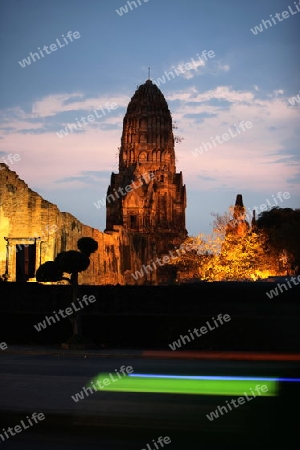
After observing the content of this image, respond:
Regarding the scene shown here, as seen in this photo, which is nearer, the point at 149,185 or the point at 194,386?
the point at 194,386

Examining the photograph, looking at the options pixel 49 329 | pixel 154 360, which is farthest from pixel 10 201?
pixel 154 360

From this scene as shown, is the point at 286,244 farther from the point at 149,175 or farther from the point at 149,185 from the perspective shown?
the point at 149,175

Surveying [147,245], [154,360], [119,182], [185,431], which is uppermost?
[119,182]

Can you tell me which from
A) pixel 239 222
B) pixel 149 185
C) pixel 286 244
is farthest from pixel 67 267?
pixel 149 185

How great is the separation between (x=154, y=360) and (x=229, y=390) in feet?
45.8

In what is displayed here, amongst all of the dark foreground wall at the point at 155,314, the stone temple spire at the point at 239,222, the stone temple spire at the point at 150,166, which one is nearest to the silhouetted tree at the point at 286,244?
the stone temple spire at the point at 239,222

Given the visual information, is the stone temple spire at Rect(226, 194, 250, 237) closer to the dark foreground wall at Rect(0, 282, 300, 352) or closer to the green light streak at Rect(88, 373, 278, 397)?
the dark foreground wall at Rect(0, 282, 300, 352)

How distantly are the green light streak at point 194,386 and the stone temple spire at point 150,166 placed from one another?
104185 mm

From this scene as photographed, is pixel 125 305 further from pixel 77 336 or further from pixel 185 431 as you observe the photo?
pixel 185 431

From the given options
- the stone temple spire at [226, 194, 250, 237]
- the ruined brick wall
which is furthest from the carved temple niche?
the ruined brick wall

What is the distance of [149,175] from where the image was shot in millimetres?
114938

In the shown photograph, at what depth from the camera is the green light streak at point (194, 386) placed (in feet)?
13.6

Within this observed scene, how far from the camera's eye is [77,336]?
20594 millimetres

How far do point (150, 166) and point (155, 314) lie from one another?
96.9 metres
